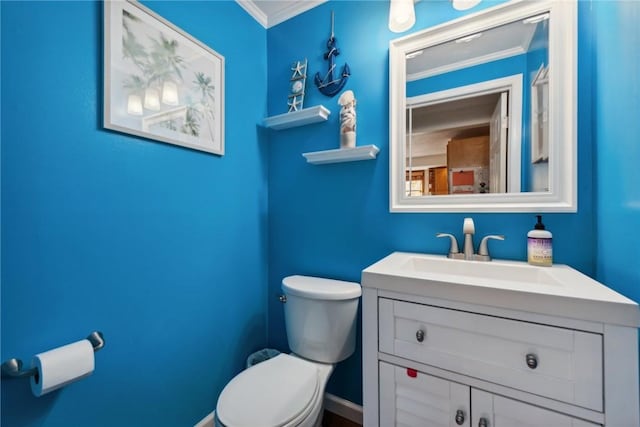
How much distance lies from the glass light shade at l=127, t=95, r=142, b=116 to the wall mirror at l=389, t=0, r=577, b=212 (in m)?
1.12

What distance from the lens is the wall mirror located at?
1.02 metres

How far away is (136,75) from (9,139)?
1.54 feet

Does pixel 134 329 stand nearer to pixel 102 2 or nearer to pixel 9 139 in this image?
pixel 9 139

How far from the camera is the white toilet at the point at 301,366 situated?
3.01ft

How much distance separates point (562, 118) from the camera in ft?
3.34

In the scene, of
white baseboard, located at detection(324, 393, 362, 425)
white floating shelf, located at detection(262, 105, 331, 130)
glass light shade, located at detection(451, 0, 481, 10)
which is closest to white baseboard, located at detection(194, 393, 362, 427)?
white baseboard, located at detection(324, 393, 362, 425)

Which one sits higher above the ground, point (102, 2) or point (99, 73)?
point (102, 2)

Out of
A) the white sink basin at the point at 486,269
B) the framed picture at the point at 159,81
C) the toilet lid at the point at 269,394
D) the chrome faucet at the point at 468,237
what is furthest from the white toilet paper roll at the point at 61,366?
the chrome faucet at the point at 468,237

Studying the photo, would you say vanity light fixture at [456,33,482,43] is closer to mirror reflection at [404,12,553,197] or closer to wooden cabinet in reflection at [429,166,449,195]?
mirror reflection at [404,12,553,197]

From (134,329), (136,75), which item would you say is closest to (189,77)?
(136,75)

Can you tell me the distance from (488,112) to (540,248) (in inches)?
24.1

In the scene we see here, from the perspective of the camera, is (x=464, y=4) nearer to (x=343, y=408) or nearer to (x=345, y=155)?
(x=345, y=155)

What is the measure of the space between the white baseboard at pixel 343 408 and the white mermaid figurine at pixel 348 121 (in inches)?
55.6

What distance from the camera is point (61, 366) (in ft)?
2.50
